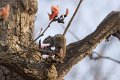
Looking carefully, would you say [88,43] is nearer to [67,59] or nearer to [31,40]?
[67,59]

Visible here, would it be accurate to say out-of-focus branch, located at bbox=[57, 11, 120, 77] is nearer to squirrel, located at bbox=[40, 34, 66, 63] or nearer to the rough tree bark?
the rough tree bark

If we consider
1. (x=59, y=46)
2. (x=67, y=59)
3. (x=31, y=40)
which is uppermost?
(x=59, y=46)

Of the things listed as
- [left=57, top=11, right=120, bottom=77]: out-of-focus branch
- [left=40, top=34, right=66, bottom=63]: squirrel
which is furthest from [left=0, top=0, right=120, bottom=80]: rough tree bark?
[left=40, top=34, right=66, bottom=63]: squirrel

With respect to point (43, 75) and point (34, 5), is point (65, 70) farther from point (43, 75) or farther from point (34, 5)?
point (34, 5)

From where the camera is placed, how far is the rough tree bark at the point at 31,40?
3.44 meters

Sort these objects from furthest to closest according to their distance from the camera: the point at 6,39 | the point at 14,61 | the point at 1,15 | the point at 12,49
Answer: the point at 6,39
the point at 12,49
the point at 14,61
the point at 1,15

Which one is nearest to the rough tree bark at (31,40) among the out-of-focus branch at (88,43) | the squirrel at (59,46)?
the out-of-focus branch at (88,43)

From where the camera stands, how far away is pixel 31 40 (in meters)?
3.89

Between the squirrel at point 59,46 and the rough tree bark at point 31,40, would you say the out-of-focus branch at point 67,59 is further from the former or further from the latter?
the squirrel at point 59,46

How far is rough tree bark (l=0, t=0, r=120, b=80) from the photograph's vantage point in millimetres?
3436

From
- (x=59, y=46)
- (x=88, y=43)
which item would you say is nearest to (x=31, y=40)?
(x=88, y=43)

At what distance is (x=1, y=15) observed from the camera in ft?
10.1

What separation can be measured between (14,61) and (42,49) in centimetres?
24

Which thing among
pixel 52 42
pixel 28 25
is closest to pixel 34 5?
pixel 28 25
